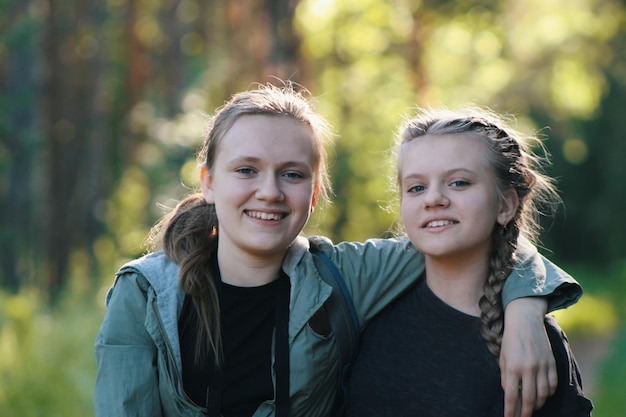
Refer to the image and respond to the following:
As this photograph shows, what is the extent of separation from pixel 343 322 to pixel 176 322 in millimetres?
601

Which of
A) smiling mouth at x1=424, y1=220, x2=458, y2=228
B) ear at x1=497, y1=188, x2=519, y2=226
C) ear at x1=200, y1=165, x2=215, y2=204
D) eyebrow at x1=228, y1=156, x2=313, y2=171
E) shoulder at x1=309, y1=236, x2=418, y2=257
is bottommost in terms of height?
shoulder at x1=309, y1=236, x2=418, y2=257

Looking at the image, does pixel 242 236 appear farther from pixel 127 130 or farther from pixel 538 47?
pixel 538 47

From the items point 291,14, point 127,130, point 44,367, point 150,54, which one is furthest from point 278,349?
point 150,54

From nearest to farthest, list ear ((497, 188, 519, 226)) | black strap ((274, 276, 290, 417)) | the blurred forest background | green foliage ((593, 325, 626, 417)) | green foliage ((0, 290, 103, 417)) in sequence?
black strap ((274, 276, 290, 417)) → ear ((497, 188, 519, 226)) → green foliage ((0, 290, 103, 417)) → green foliage ((593, 325, 626, 417)) → the blurred forest background

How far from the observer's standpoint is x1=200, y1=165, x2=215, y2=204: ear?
125 inches

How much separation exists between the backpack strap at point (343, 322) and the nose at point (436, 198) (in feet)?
1.50

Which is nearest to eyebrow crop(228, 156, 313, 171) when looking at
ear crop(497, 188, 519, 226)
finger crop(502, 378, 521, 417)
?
ear crop(497, 188, 519, 226)

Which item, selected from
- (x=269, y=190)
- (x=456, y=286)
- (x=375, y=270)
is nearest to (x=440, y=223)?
(x=456, y=286)

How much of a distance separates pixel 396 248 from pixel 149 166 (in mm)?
12039

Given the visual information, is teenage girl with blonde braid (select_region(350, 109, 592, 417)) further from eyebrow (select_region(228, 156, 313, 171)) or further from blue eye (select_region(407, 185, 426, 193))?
eyebrow (select_region(228, 156, 313, 171))

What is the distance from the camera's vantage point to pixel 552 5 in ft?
81.9

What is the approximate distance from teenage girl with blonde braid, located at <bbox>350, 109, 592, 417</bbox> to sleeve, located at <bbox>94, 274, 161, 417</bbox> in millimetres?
740

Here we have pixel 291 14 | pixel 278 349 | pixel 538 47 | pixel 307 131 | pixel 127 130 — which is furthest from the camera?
pixel 538 47

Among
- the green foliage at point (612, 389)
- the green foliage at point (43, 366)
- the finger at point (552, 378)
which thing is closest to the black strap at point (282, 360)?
the finger at point (552, 378)
